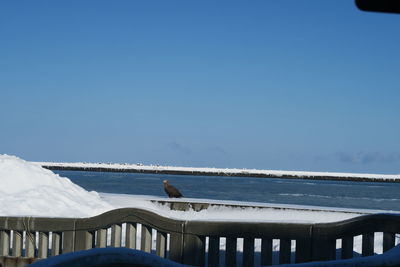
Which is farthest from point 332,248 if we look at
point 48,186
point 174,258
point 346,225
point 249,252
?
point 48,186

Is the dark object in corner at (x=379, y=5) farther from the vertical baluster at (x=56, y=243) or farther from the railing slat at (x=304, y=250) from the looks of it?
the vertical baluster at (x=56, y=243)

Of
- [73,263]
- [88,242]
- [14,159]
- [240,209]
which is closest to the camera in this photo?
[73,263]

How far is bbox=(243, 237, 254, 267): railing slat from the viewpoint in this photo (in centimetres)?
512

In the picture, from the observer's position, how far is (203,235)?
5266 mm

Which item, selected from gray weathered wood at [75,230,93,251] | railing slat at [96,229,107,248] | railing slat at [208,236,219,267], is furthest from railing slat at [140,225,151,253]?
railing slat at [208,236,219,267]

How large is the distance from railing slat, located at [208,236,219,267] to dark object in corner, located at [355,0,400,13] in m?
3.25

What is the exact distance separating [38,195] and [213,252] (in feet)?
13.3

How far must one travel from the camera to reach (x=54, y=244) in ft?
19.6

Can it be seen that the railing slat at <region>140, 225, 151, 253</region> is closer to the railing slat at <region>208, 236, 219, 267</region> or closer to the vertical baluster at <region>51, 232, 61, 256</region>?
the railing slat at <region>208, 236, 219, 267</region>

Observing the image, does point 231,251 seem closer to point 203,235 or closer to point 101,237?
point 203,235

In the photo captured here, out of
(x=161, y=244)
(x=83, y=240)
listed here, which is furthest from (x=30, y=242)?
(x=161, y=244)

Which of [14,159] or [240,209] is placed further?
[240,209]

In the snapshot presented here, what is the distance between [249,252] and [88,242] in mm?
1739

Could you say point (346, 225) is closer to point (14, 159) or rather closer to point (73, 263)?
point (73, 263)
